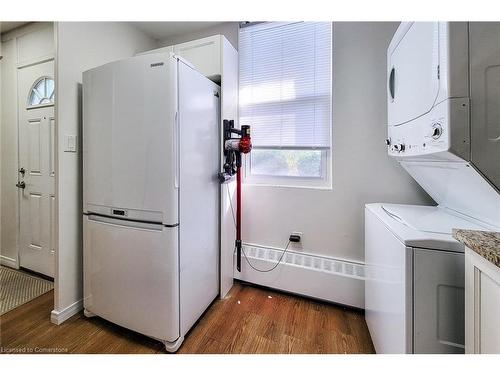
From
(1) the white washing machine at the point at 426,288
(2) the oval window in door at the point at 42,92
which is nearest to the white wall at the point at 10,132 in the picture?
(2) the oval window in door at the point at 42,92

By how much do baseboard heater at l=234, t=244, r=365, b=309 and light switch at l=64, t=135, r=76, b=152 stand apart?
5.13 ft

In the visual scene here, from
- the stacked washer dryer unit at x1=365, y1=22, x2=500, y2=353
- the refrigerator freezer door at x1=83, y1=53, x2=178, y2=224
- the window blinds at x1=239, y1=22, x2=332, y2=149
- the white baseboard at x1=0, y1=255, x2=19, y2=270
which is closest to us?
the stacked washer dryer unit at x1=365, y1=22, x2=500, y2=353

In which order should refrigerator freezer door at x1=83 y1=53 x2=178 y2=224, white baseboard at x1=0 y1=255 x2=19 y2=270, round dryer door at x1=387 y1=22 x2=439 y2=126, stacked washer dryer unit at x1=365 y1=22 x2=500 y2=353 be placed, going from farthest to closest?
white baseboard at x1=0 y1=255 x2=19 y2=270 < refrigerator freezer door at x1=83 y1=53 x2=178 y2=224 < round dryer door at x1=387 y1=22 x2=439 y2=126 < stacked washer dryer unit at x1=365 y1=22 x2=500 y2=353

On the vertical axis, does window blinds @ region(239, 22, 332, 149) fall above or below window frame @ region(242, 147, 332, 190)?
above

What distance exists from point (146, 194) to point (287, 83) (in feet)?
4.75

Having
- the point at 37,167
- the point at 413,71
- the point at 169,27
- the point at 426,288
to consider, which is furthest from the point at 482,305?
the point at 37,167

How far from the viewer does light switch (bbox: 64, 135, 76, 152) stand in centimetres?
152

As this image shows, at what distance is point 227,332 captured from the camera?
1.44 meters

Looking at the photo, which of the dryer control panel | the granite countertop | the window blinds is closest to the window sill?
the window blinds

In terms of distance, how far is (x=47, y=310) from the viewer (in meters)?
1.64

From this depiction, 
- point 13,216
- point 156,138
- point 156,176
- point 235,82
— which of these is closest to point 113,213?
point 156,176

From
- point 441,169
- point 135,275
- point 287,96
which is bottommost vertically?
point 135,275

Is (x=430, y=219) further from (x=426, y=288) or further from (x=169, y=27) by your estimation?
(x=169, y=27)

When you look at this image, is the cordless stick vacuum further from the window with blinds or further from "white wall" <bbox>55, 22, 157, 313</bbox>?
"white wall" <bbox>55, 22, 157, 313</bbox>
